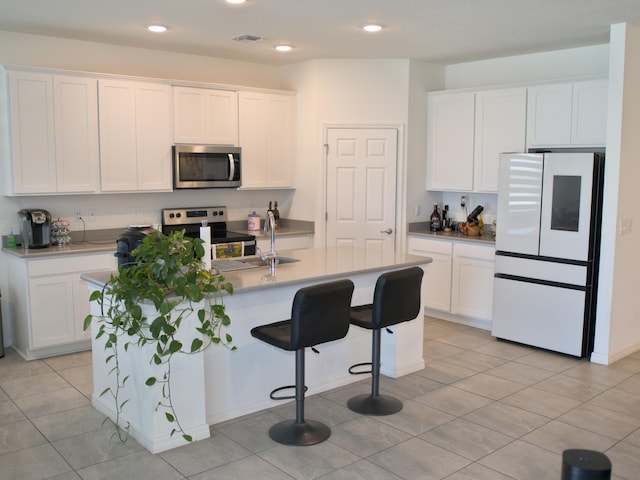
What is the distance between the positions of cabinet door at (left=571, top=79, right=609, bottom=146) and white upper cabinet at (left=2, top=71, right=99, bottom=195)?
4.11 m

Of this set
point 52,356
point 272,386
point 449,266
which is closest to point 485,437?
point 272,386

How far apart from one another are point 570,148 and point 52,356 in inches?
189

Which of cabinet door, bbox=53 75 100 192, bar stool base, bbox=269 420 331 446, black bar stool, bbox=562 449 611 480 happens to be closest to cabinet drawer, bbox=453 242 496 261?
bar stool base, bbox=269 420 331 446

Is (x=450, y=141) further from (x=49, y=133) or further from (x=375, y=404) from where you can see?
(x=49, y=133)

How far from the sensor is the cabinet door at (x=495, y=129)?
18.5ft

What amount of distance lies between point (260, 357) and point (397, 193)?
293 cm

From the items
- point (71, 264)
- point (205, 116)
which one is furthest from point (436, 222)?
point (71, 264)

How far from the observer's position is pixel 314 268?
4090 millimetres

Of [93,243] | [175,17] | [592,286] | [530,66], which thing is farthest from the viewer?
[530,66]

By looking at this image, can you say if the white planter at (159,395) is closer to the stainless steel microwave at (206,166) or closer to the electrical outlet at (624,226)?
the stainless steel microwave at (206,166)

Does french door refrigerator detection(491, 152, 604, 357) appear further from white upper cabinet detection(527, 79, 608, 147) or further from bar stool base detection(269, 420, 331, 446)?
bar stool base detection(269, 420, 331, 446)

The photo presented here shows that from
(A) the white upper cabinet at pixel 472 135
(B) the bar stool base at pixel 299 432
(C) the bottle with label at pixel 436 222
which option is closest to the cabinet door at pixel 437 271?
(C) the bottle with label at pixel 436 222

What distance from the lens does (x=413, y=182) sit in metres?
6.32

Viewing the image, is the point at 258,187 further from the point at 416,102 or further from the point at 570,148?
the point at 570,148
